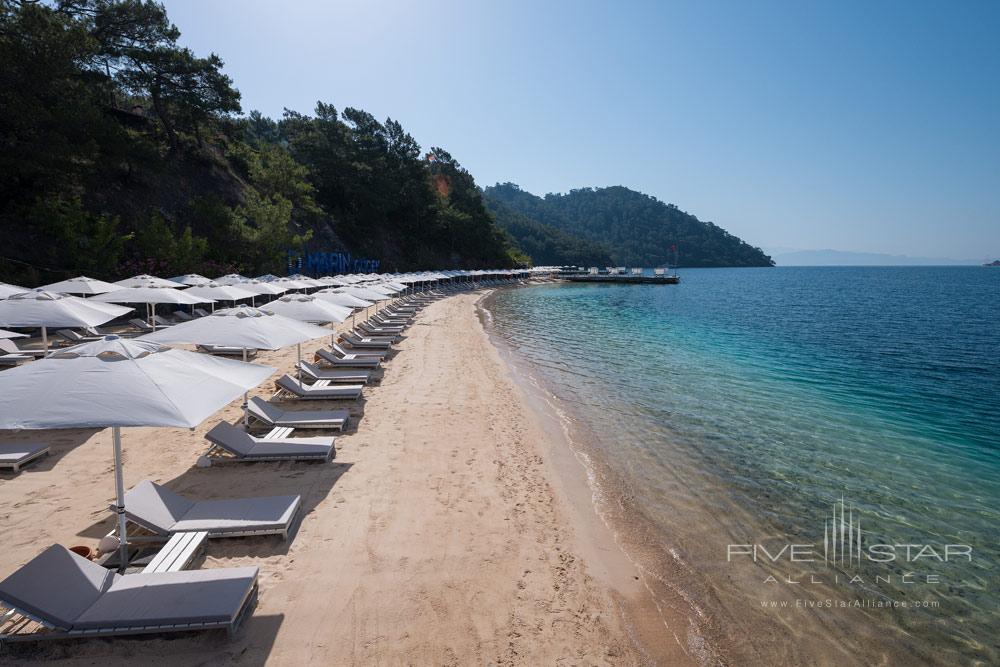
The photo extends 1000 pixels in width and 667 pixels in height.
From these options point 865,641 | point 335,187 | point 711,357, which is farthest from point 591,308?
point 865,641

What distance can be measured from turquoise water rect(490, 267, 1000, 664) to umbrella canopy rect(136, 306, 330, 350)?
575 centimetres

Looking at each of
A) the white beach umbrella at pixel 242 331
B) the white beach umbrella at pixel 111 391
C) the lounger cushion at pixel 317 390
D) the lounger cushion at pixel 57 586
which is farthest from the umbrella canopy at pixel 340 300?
the lounger cushion at pixel 57 586

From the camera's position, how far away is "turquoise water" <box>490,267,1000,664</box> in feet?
17.0

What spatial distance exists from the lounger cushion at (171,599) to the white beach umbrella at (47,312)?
7.10 metres

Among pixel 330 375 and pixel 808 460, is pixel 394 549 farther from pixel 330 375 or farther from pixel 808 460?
pixel 808 460

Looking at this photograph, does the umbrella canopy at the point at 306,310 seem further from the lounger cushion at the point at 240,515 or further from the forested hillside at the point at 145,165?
the forested hillside at the point at 145,165

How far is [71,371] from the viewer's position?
392cm

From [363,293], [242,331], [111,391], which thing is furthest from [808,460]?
[363,293]

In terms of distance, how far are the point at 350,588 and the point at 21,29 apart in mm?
26950

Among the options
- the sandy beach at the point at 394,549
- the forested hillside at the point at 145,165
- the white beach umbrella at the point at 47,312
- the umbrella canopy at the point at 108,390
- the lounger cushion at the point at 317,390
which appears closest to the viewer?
the umbrella canopy at the point at 108,390

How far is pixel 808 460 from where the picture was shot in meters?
9.09

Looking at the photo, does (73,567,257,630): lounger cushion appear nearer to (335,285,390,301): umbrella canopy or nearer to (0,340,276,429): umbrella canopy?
(0,340,276,429): umbrella canopy

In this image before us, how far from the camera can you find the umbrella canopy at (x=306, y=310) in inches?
425

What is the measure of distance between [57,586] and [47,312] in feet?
25.3
